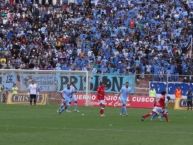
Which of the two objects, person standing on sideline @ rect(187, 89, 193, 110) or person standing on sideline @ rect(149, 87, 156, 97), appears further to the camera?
person standing on sideline @ rect(149, 87, 156, 97)

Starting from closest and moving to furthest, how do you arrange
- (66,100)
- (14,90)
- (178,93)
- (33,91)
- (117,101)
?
(66,100) < (178,93) < (33,91) < (117,101) < (14,90)

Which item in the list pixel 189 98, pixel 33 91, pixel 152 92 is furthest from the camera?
pixel 33 91

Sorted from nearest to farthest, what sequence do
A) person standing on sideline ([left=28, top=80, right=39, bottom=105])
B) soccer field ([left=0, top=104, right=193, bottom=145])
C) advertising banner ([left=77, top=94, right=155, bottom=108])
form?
1. soccer field ([left=0, top=104, right=193, bottom=145])
2. advertising banner ([left=77, top=94, right=155, bottom=108])
3. person standing on sideline ([left=28, top=80, right=39, bottom=105])

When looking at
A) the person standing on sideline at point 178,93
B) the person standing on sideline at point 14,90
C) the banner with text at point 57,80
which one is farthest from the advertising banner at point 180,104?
the person standing on sideline at point 14,90

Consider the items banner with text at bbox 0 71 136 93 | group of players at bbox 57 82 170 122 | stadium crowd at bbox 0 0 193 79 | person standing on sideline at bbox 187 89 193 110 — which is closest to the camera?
group of players at bbox 57 82 170 122

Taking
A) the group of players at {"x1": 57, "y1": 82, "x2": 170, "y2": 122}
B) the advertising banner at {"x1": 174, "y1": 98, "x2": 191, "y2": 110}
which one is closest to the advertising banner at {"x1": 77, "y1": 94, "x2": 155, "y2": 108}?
the advertising banner at {"x1": 174, "y1": 98, "x2": 191, "y2": 110}

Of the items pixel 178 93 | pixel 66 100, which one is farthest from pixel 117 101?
pixel 66 100

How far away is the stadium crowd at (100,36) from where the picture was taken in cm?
6244

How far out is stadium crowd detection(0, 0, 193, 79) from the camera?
62438mm

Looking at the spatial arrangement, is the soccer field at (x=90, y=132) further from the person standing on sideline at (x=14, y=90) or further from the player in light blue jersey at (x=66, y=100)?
the person standing on sideline at (x=14, y=90)

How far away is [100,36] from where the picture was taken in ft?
222

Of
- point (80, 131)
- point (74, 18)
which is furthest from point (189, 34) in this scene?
point (80, 131)

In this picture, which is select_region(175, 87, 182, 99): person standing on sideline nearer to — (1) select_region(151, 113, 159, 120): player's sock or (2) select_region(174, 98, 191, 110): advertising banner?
(2) select_region(174, 98, 191, 110): advertising banner

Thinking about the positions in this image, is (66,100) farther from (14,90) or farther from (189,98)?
(14,90)
